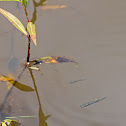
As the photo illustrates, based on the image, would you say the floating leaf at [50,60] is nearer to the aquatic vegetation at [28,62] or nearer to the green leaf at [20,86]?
the aquatic vegetation at [28,62]

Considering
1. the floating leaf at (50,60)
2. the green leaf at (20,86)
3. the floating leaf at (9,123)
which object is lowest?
the floating leaf at (9,123)

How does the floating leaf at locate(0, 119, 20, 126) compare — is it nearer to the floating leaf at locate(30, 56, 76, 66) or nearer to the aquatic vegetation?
the aquatic vegetation

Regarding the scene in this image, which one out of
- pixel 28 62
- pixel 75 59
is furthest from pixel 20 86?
pixel 75 59

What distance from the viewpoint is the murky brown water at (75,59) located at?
2.13 metres

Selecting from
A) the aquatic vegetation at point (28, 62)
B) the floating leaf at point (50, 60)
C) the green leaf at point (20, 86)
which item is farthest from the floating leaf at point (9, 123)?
the floating leaf at point (50, 60)

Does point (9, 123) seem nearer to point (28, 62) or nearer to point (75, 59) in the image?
point (28, 62)

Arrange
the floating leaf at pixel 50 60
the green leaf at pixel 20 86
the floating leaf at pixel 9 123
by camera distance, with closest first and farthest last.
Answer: the floating leaf at pixel 9 123 → the green leaf at pixel 20 86 → the floating leaf at pixel 50 60

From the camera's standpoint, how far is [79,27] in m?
2.72

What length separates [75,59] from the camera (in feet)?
8.11

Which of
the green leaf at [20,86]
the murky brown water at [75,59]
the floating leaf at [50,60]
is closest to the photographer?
the murky brown water at [75,59]

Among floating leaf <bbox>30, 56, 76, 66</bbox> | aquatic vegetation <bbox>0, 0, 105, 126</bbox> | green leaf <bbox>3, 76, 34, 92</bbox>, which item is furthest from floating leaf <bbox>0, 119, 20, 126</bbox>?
floating leaf <bbox>30, 56, 76, 66</bbox>

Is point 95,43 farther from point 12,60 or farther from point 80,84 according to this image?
point 12,60

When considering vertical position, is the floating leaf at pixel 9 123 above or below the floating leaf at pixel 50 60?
below

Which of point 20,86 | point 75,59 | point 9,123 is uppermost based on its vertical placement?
point 75,59
